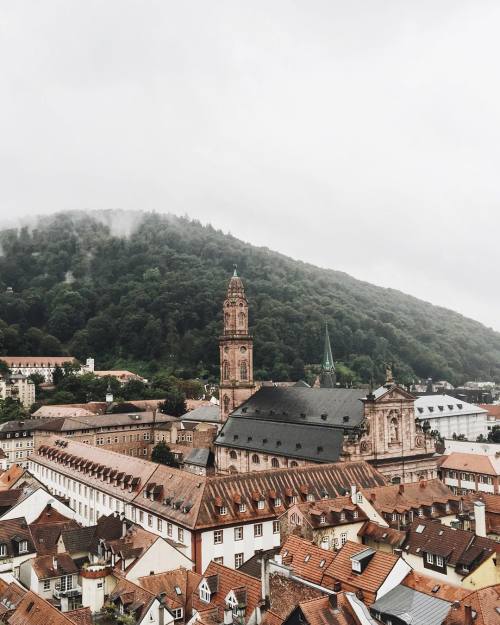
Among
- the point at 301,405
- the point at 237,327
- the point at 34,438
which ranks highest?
the point at 237,327

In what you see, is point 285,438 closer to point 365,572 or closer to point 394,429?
point 394,429

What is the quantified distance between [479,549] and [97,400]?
96977 mm

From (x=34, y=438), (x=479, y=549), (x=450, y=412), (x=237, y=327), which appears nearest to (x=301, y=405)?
(x=237, y=327)

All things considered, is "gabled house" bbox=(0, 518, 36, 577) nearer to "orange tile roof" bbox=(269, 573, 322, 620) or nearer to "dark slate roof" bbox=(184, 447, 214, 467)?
"orange tile roof" bbox=(269, 573, 322, 620)

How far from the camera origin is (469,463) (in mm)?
66250

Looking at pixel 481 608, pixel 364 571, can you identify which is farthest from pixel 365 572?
pixel 481 608

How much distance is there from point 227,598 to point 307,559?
572 cm

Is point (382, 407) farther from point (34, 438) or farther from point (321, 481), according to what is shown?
point (34, 438)

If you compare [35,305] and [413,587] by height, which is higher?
[35,305]

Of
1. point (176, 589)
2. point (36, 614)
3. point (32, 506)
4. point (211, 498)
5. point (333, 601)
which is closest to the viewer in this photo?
point (333, 601)

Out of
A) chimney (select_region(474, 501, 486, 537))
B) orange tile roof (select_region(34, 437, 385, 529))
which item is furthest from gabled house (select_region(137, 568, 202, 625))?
chimney (select_region(474, 501, 486, 537))

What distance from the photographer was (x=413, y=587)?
1176 inches

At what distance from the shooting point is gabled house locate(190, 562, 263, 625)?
1088 inches

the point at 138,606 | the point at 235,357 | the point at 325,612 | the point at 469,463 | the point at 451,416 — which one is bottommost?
the point at 451,416
